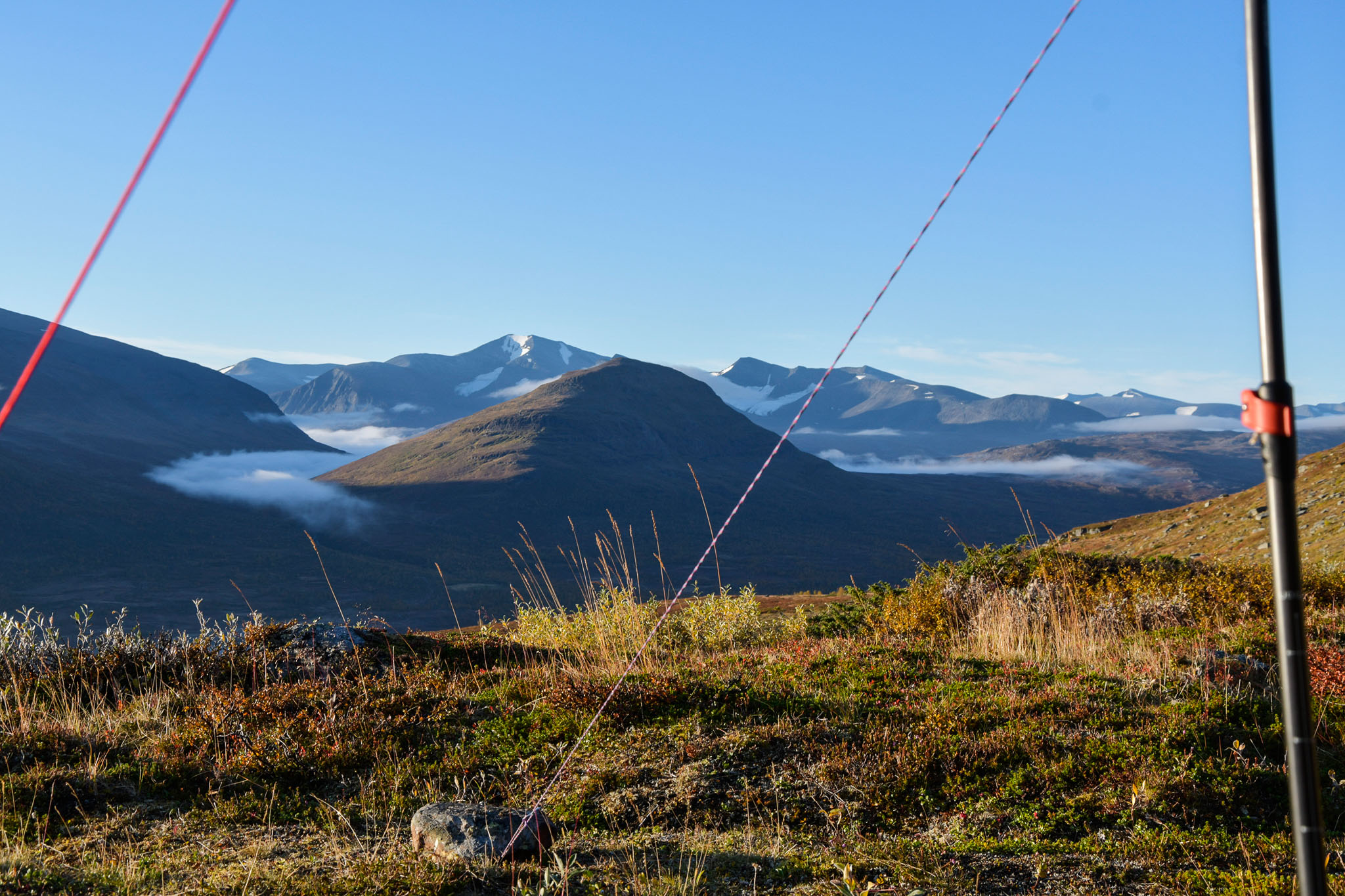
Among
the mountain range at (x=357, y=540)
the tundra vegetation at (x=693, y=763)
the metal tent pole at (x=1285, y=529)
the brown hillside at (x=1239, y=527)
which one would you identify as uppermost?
the metal tent pole at (x=1285, y=529)

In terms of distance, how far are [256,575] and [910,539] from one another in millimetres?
121820

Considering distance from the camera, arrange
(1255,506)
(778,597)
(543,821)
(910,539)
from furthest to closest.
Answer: (910,539) < (778,597) < (1255,506) < (543,821)

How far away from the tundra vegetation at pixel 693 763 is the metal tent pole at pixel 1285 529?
6.16ft

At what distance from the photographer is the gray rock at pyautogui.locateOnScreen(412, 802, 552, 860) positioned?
4.10 m

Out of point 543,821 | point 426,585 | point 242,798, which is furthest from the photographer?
point 426,585

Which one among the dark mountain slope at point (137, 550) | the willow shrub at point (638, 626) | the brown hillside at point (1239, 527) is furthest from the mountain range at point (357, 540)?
the willow shrub at point (638, 626)

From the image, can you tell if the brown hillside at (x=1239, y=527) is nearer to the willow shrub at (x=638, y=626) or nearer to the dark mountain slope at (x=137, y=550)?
the willow shrub at (x=638, y=626)

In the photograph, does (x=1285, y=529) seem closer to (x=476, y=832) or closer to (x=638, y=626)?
(x=476, y=832)

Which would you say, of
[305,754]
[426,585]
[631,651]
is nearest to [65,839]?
[305,754]

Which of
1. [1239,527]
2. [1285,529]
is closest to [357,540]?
[1239,527]

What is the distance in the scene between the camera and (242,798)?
516 centimetres

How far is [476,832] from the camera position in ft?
13.7

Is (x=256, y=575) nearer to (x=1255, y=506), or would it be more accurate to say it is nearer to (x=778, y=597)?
(x=778, y=597)

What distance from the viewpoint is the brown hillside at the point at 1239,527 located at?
20.4 meters
